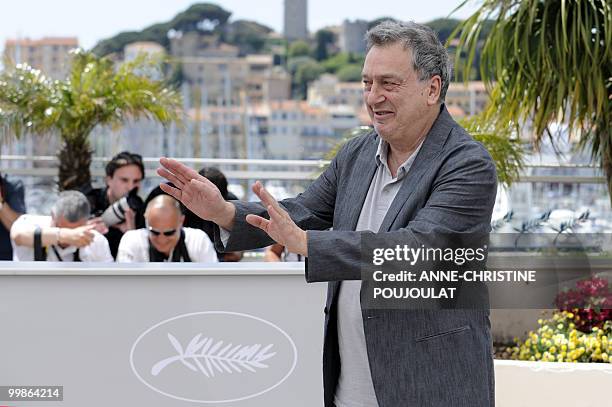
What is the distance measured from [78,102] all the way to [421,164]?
6.79 meters

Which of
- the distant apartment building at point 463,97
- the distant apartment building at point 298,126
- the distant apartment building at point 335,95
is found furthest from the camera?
the distant apartment building at point 335,95

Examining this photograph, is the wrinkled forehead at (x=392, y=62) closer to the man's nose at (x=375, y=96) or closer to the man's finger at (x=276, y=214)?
the man's nose at (x=375, y=96)

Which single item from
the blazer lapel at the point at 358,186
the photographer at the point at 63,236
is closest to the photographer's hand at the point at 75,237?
the photographer at the point at 63,236

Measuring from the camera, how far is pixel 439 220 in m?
1.99

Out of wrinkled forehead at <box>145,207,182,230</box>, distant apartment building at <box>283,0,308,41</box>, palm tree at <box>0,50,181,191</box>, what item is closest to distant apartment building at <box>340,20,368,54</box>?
distant apartment building at <box>283,0,308,41</box>

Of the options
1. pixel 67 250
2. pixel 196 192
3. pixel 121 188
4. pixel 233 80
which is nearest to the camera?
pixel 196 192

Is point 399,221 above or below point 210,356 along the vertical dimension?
above

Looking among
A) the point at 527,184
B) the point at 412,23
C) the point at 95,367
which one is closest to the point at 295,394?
the point at 95,367

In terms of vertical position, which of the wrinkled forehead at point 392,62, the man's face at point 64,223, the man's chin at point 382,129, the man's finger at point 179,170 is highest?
the wrinkled forehead at point 392,62

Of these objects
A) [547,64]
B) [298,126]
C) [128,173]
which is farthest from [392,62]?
[298,126]

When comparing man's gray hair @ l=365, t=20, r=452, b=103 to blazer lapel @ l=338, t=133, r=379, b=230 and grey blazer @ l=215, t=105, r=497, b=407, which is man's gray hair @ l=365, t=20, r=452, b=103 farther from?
blazer lapel @ l=338, t=133, r=379, b=230

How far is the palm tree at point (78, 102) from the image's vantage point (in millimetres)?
8469

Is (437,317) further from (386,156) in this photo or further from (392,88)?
(392,88)

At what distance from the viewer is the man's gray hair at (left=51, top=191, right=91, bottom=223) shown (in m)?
4.95
